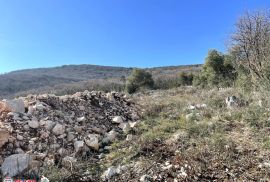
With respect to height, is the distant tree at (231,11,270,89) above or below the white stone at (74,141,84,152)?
above

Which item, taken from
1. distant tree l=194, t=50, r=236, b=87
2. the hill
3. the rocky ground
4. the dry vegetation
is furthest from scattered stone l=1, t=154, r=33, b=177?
the hill

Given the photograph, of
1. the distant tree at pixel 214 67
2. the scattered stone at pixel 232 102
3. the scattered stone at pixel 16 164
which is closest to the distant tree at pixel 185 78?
the distant tree at pixel 214 67

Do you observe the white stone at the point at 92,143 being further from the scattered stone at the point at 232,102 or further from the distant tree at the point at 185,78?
the distant tree at the point at 185,78

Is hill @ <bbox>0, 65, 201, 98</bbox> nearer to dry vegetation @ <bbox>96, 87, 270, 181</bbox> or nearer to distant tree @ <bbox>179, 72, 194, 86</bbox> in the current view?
distant tree @ <bbox>179, 72, 194, 86</bbox>

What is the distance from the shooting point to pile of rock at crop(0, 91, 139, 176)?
17.3ft

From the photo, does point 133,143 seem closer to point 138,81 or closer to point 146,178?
point 146,178

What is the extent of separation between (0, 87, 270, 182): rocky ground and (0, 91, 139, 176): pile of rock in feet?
0.06

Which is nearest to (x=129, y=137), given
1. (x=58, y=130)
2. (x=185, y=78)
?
(x=58, y=130)

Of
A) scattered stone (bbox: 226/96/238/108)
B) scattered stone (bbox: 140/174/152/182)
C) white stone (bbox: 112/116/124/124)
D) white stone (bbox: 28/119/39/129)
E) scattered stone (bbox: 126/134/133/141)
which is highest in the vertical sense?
scattered stone (bbox: 226/96/238/108)

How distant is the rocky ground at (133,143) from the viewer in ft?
14.2

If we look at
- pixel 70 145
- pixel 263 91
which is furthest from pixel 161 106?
pixel 70 145

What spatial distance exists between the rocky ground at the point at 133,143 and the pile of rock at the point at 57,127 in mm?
17

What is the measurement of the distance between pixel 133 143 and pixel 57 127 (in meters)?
1.73

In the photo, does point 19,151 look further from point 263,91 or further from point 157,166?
point 263,91
